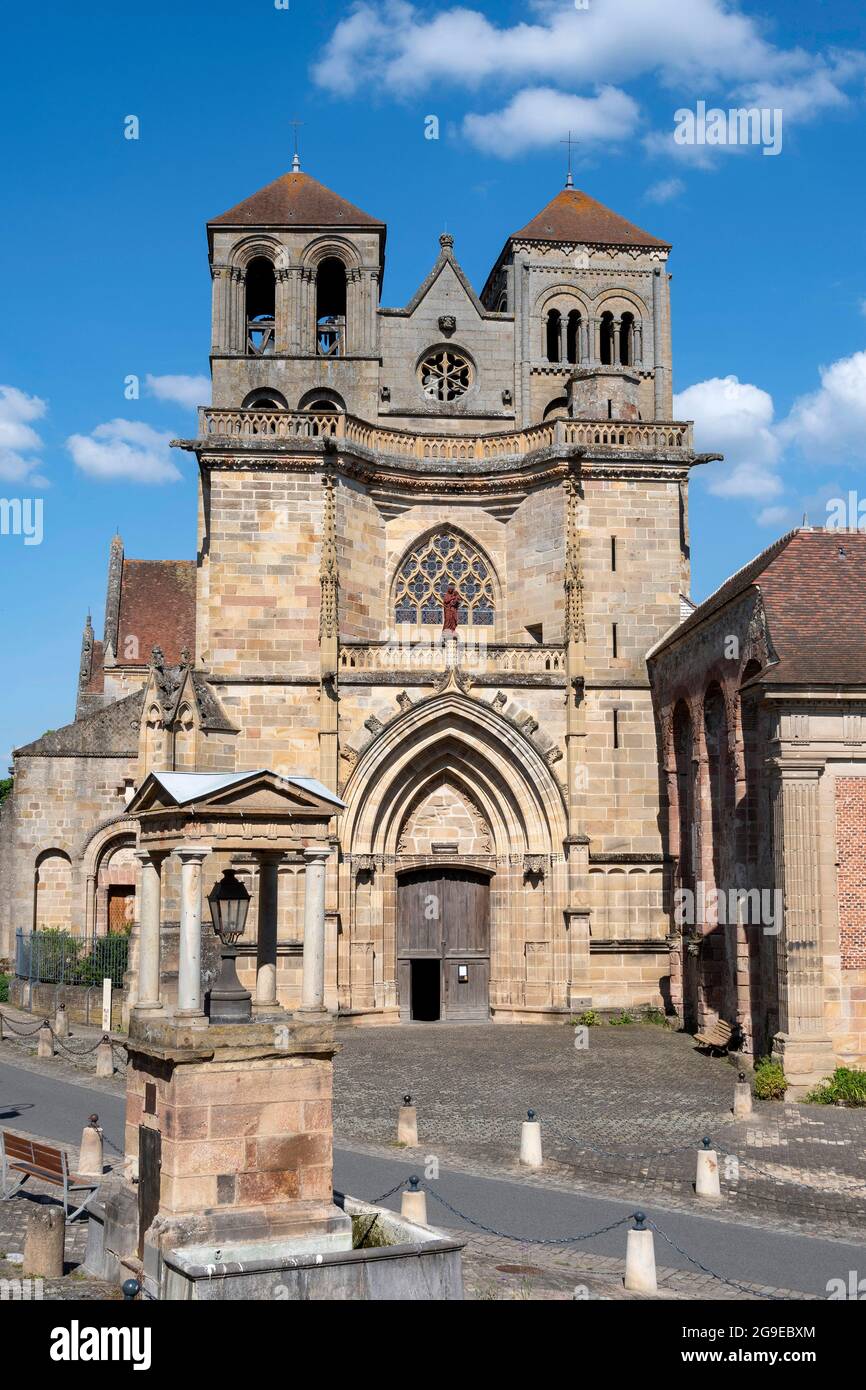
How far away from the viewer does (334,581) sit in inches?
1011

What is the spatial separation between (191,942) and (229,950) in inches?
12.1

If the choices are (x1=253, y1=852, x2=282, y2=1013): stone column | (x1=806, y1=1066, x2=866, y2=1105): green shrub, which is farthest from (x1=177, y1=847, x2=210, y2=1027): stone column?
(x1=806, y1=1066, x2=866, y2=1105): green shrub

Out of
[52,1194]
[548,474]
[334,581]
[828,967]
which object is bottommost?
[52,1194]

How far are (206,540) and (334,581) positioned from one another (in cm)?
306

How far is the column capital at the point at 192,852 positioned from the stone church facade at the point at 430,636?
12.9 m

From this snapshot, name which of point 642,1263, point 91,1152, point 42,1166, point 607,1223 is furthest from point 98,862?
point 642,1263

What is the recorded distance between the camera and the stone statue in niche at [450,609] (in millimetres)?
28438

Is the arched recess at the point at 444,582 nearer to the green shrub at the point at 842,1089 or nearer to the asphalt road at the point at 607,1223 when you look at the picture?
the green shrub at the point at 842,1089

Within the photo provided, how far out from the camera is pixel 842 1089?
1703 cm

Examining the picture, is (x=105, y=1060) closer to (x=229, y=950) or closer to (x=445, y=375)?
(x=229, y=950)

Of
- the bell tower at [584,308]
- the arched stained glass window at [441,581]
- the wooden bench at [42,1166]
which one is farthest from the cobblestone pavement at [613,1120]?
the bell tower at [584,308]
